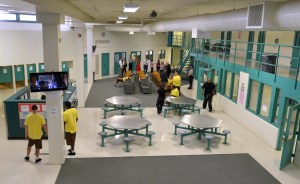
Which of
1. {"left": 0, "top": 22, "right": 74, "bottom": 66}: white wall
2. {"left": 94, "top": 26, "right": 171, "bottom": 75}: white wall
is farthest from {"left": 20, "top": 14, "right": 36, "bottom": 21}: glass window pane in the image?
{"left": 94, "top": 26, "right": 171, "bottom": 75}: white wall

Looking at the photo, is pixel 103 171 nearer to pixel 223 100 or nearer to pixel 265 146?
pixel 265 146

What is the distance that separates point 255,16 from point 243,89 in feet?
18.0

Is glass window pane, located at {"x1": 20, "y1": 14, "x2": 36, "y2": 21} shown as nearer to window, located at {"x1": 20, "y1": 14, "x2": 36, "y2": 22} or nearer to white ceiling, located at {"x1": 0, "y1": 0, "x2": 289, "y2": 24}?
window, located at {"x1": 20, "y1": 14, "x2": 36, "y2": 22}

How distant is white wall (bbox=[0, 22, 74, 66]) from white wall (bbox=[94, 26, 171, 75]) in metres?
6.94

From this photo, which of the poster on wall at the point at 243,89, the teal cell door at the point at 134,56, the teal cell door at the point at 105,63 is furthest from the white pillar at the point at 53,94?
the teal cell door at the point at 134,56

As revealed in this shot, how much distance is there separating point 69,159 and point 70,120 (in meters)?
1.18

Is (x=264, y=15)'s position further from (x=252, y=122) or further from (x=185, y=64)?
(x=185, y=64)

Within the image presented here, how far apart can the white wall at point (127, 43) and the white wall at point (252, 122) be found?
12956 mm

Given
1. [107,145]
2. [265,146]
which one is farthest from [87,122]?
[265,146]

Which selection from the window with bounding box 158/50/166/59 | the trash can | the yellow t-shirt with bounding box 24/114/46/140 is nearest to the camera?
the yellow t-shirt with bounding box 24/114/46/140

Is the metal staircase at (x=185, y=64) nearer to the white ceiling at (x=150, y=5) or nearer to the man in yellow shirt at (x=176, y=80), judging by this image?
the man in yellow shirt at (x=176, y=80)

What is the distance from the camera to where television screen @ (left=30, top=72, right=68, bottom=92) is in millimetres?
7048

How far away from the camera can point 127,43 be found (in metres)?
26.3

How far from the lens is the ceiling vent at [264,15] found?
663 centimetres
